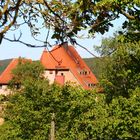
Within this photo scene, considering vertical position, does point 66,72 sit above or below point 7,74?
above

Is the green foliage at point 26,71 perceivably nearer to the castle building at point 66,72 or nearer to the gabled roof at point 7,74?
the castle building at point 66,72

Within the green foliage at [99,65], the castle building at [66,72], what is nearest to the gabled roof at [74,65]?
the castle building at [66,72]

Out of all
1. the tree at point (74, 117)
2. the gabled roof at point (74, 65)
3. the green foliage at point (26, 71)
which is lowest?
the tree at point (74, 117)

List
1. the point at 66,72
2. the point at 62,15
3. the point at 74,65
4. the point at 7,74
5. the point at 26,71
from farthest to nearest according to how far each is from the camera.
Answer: the point at 74,65, the point at 7,74, the point at 66,72, the point at 26,71, the point at 62,15

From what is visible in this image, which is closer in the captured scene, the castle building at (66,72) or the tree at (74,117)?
the tree at (74,117)

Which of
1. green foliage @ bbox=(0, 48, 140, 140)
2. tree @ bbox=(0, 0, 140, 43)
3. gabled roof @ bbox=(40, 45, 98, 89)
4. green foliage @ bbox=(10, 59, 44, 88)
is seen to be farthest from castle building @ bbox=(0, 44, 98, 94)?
tree @ bbox=(0, 0, 140, 43)

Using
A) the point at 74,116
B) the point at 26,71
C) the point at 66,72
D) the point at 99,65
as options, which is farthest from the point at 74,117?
the point at 66,72

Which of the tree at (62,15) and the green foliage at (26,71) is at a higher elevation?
the green foliage at (26,71)

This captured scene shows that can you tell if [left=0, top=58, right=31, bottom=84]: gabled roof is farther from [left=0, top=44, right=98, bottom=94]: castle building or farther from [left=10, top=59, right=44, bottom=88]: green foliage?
[left=10, top=59, right=44, bottom=88]: green foliage

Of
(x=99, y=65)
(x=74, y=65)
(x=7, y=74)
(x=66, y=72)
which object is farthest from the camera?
(x=74, y=65)

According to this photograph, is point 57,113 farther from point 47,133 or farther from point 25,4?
point 25,4

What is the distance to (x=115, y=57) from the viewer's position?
4103 cm

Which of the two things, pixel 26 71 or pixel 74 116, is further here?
pixel 26 71

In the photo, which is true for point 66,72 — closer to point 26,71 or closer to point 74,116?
point 26,71
